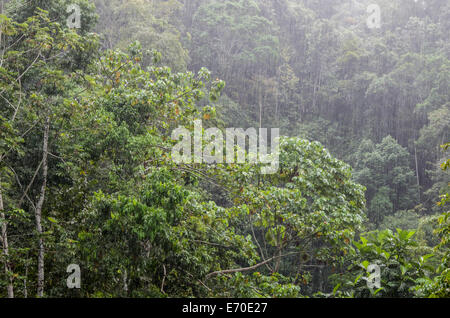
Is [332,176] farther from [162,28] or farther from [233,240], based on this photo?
[162,28]

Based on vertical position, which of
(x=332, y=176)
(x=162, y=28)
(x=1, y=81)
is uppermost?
(x=162, y=28)

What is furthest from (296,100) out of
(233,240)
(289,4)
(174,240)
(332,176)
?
(174,240)

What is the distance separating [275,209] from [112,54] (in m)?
3.06

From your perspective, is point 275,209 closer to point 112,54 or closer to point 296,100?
point 112,54

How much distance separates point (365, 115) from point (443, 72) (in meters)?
3.91

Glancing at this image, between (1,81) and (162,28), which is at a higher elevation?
(162,28)

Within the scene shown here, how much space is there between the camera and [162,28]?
13.9m

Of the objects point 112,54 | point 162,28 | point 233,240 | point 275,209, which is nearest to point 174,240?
point 233,240

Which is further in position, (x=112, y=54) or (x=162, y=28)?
(x=162, y=28)

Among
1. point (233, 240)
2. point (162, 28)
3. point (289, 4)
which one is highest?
point (289, 4)

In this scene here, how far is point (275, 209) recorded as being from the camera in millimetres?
4172
